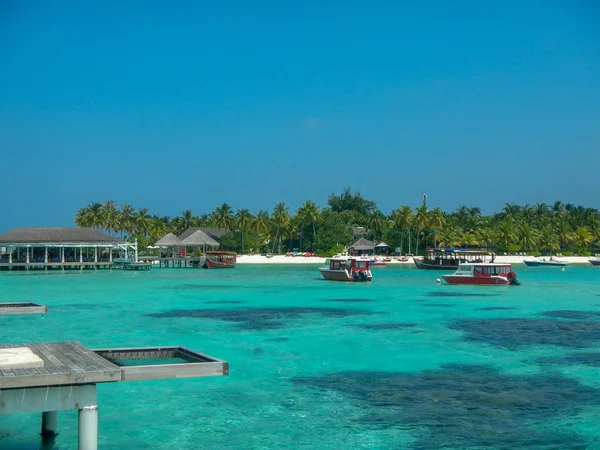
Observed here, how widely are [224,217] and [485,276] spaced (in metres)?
75.5

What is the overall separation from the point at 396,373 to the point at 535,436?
6260 mm

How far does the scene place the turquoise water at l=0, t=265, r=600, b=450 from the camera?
14.0 metres

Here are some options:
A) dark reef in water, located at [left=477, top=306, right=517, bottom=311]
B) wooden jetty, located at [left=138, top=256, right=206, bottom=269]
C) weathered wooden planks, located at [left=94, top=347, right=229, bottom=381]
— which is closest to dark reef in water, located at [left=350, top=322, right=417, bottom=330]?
dark reef in water, located at [left=477, top=306, right=517, bottom=311]

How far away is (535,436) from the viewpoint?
13805 millimetres

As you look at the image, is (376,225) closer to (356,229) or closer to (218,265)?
(356,229)

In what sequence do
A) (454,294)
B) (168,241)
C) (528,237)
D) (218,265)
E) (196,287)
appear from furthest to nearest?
(528,237) → (168,241) → (218,265) → (196,287) → (454,294)

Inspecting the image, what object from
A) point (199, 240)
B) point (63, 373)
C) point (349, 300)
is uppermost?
point (199, 240)

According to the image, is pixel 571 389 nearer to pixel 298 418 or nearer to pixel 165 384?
pixel 298 418

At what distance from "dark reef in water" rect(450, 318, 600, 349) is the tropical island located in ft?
263

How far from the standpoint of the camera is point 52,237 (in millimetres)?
85312

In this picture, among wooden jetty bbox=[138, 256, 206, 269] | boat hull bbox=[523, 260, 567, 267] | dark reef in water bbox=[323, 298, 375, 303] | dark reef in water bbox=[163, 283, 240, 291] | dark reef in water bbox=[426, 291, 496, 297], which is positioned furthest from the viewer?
wooden jetty bbox=[138, 256, 206, 269]

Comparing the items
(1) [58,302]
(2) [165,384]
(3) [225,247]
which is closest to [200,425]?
(2) [165,384]

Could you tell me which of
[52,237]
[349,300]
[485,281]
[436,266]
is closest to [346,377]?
[349,300]

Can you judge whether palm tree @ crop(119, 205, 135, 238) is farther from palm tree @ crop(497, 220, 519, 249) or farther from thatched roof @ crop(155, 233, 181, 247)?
palm tree @ crop(497, 220, 519, 249)
